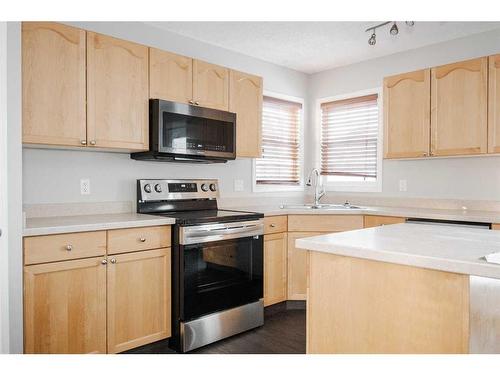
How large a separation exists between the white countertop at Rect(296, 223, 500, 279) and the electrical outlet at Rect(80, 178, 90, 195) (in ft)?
6.09

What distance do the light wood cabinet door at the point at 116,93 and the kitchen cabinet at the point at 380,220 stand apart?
6.28 ft

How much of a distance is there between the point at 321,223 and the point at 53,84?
7.57 feet

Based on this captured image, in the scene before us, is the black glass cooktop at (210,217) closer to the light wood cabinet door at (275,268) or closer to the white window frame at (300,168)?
the light wood cabinet door at (275,268)

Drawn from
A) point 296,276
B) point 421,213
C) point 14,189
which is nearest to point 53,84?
point 14,189

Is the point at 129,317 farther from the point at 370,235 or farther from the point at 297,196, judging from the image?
the point at 297,196

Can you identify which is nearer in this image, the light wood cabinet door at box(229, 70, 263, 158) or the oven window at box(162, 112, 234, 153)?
the oven window at box(162, 112, 234, 153)

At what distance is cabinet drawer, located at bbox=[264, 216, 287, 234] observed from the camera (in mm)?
3293

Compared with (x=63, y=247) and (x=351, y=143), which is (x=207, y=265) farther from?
(x=351, y=143)

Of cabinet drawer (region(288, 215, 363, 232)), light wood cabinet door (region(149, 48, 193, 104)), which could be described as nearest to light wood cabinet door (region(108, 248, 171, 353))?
light wood cabinet door (region(149, 48, 193, 104))

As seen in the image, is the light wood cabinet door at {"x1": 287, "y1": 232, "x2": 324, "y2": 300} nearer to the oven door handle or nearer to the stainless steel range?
the stainless steel range

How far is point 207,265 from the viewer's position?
2.73 m

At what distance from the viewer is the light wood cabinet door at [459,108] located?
2977 mm

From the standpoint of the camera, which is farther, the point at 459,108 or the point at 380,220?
the point at 380,220

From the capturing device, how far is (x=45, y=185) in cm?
265
